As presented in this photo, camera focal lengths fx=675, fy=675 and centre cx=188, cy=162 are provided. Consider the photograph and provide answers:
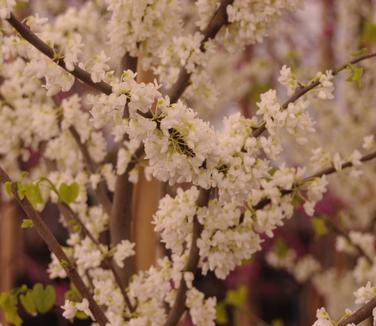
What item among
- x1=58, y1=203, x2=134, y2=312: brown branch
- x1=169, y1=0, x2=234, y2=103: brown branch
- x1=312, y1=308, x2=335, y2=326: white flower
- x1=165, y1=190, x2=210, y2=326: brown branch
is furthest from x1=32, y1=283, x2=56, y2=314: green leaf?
x1=312, y1=308, x2=335, y2=326: white flower

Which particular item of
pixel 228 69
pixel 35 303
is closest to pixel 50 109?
pixel 35 303

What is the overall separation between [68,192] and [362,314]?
65 cm

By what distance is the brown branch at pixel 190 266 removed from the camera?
118 cm

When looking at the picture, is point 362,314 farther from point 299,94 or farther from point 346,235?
point 346,235

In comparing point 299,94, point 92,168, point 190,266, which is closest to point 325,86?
point 299,94

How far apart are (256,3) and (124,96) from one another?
44cm

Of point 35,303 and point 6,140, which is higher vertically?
point 6,140

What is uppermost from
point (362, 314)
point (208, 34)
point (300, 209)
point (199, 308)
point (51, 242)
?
point (300, 209)

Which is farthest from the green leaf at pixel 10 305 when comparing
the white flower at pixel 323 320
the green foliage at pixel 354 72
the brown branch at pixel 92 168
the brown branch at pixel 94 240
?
the green foliage at pixel 354 72

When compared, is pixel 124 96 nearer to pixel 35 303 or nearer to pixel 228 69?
pixel 35 303

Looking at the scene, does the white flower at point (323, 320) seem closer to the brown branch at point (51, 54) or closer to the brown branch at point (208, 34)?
the brown branch at point (51, 54)

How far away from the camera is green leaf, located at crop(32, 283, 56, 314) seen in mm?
1330

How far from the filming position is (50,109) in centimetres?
150

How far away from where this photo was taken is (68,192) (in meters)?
1.38
